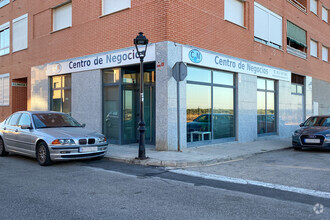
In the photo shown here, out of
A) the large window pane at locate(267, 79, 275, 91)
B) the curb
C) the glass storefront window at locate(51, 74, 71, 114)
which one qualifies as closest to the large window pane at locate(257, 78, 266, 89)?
the large window pane at locate(267, 79, 275, 91)

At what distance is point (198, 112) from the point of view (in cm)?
1188

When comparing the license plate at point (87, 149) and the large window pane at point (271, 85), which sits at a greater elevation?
the large window pane at point (271, 85)

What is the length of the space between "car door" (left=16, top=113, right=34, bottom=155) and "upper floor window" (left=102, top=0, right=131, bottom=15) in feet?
18.7

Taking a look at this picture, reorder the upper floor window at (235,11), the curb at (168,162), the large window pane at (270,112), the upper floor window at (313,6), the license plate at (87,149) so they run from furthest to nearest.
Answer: the upper floor window at (313,6)
the large window pane at (270,112)
the upper floor window at (235,11)
the curb at (168,162)
the license plate at (87,149)

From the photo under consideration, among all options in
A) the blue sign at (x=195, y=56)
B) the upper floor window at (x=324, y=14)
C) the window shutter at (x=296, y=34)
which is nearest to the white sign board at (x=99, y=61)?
the blue sign at (x=195, y=56)

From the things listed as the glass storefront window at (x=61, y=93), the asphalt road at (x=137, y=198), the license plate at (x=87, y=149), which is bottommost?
the asphalt road at (x=137, y=198)

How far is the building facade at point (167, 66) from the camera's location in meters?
10.9

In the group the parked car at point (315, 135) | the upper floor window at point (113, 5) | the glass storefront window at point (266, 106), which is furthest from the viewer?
the glass storefront window at point (266, 106)

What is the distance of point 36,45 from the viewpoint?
55.7 feet

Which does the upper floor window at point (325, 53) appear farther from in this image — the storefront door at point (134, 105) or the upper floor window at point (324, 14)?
the storefront door at point (134, 105)

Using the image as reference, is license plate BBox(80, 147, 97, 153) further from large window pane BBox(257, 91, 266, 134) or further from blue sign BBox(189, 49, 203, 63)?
large window pane BBox(257, 91, 266, 134)

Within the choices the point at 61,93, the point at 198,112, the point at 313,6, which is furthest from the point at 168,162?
the point at 313,6

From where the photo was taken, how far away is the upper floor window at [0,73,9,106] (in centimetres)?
2019

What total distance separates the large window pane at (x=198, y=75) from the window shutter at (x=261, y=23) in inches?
183
